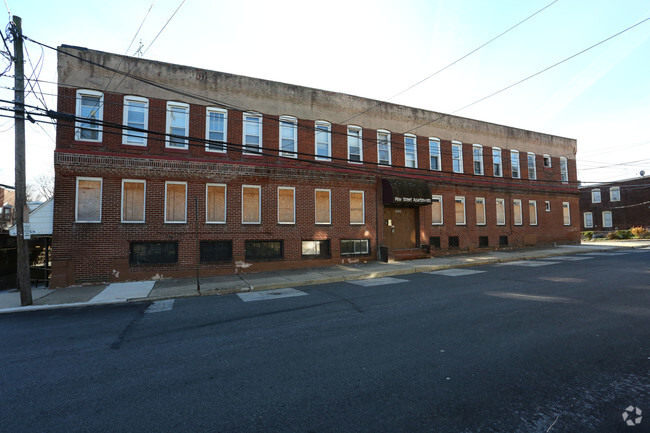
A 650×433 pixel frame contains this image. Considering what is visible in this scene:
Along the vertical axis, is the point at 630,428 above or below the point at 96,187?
below

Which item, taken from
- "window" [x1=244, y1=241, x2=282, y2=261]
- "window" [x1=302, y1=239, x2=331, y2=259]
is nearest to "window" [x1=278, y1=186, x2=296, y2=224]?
"window" [x1=244, y1=241, x2=282, y2=261]

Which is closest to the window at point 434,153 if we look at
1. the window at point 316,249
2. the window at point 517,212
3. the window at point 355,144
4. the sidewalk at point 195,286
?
the window at point 355,144

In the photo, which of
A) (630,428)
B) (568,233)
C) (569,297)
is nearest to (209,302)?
(630,428)

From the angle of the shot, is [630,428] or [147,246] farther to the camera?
[147,246]

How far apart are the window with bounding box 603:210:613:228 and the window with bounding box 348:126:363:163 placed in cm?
4307

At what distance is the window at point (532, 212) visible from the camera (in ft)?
74.6

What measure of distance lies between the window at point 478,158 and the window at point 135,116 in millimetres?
18803

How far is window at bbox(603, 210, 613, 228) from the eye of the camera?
4108 cm

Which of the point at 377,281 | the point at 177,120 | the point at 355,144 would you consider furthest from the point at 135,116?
the point at 377,281

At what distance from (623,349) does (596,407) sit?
2109 millimetres

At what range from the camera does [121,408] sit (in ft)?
10.8

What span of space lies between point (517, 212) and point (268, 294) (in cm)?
1987

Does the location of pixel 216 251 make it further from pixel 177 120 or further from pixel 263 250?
pixel 177 120

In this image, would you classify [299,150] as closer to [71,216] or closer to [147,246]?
[147,246]
